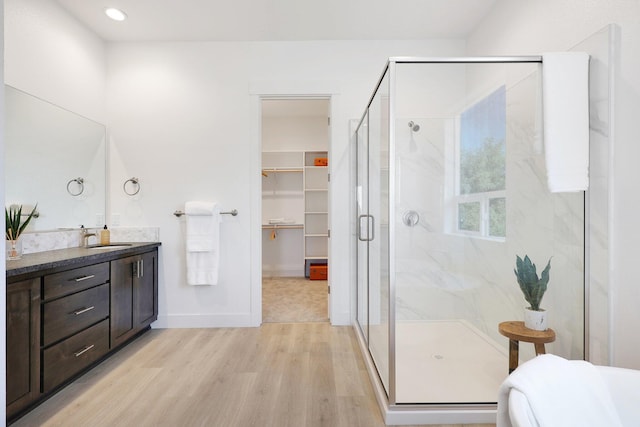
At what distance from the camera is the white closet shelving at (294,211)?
5.38 m

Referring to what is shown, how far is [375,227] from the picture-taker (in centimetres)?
223

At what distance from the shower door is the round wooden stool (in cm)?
65

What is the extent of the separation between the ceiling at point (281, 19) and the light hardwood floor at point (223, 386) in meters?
Result: 2.74

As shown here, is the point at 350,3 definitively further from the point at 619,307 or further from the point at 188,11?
the point at 619,307

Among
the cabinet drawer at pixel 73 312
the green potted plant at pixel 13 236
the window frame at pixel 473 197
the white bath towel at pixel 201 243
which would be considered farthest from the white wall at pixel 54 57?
the window frame at pixel 473 197

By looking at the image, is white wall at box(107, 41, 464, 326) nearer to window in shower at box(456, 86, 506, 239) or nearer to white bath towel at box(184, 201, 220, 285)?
white bath towel at box(184, 201, 220, 285)

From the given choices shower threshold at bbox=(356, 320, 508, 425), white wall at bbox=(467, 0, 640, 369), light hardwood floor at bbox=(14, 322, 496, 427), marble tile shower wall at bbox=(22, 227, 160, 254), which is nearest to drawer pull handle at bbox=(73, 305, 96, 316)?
light hardwood floor at bbox=(14, 322, 496, 427)

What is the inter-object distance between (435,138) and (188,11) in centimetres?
224

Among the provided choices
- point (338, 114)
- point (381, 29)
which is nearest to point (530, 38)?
point (381, 29)

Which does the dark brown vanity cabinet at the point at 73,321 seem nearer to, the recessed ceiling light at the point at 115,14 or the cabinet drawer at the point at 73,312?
the cabinet drawer at the point at 73,312

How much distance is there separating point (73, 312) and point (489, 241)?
108 inches

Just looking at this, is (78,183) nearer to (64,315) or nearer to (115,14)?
(64,315)

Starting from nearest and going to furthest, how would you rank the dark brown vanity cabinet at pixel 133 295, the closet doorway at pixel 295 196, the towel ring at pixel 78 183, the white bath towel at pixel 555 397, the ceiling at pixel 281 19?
the white bath towel at pixel 555 397
the dark brown vanity cabinet at pixel 133 295
the ceiling at pixel 281 19
the towel ring at pixel 78 183
the closet doorway at pixel 295 196

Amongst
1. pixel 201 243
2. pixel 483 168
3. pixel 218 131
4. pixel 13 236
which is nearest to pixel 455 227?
pixel 483 168
